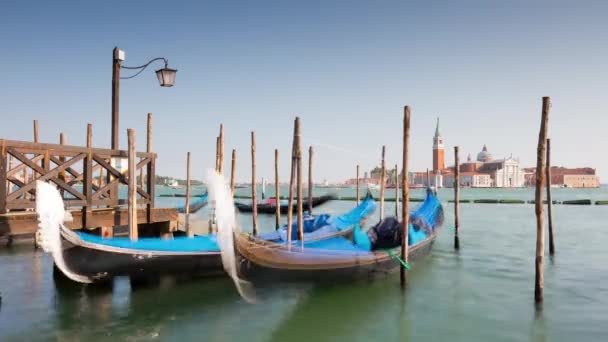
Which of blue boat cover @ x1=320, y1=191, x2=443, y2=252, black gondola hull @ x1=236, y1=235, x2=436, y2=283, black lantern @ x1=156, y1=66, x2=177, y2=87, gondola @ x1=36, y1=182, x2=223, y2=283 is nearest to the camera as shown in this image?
gondola @ x1=36, y1=182, x2=223, y2=283

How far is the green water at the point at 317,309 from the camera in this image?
5.21 metres

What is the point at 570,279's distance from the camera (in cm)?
817

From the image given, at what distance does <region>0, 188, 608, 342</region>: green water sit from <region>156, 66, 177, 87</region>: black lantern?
3187mm

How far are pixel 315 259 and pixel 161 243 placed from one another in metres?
2.38

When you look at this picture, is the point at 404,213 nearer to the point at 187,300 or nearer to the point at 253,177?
the point at 187,300

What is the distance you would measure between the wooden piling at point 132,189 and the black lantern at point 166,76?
2.82 ft

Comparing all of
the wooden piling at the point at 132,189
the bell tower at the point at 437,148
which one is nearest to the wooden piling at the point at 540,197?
the wooden piling at the point at 132,189

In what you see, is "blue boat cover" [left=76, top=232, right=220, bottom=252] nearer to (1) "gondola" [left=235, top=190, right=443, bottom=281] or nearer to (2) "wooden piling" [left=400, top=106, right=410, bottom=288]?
(1) "gondola" [left=235, top=190, right=443, bottom=281]

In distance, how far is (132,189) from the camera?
250 inches

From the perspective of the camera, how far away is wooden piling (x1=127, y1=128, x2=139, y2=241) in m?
6.39

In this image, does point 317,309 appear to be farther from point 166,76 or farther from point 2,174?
point 2,174

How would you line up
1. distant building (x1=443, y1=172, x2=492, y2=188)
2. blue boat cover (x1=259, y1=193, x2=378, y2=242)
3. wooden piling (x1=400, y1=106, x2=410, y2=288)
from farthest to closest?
distant building (x1=443, y1=172, x2=492, y2=188) → blue boat cover (x1=259, y1=193, x2=378, y2=242) → wooden piling (x1=400, y1=106, x2=410, y2=288)

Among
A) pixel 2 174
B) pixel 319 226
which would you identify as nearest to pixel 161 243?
pixel 2 174

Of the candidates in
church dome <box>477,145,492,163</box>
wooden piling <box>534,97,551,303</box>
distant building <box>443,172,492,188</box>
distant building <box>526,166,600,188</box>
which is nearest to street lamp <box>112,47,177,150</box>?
wooden piling <box>534,97,551,303</box>
